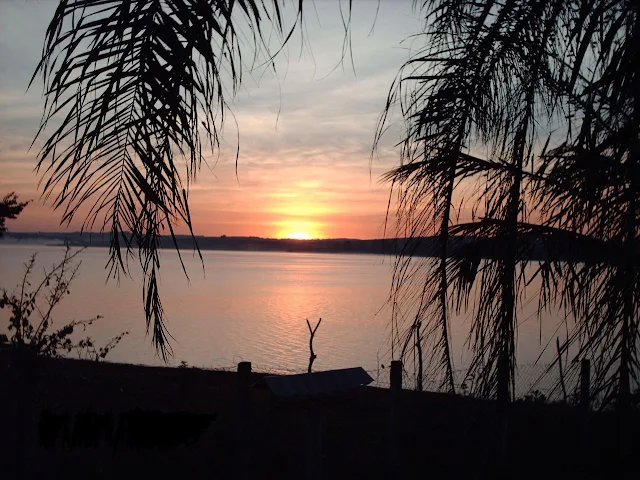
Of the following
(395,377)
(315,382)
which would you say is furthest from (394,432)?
(315,382)

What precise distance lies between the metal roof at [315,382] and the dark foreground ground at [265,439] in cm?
15

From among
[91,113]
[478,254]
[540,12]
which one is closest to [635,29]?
[540,12]

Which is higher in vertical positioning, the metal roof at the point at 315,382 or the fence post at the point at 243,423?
the metal roof at the point at 315,382

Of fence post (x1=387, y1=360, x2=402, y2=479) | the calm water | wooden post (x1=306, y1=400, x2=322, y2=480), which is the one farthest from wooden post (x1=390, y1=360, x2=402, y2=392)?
the calm water

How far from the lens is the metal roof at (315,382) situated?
558cm

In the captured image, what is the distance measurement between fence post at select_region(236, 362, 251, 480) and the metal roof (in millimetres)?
885

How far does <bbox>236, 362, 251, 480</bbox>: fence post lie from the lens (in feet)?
21.1

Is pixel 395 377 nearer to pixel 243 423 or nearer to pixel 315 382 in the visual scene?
pixel 315 382

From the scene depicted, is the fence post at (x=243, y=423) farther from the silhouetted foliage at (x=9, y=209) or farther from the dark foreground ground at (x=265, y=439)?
the silhouetted foliage at (x=9, y=209)

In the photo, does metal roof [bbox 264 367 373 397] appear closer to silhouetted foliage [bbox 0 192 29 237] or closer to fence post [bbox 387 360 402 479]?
fence post [bbox 387 360 402 479]

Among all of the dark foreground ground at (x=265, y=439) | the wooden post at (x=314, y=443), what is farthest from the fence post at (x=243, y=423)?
the wooden post at (x=314, y=443)

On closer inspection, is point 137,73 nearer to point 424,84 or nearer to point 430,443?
point 424,84

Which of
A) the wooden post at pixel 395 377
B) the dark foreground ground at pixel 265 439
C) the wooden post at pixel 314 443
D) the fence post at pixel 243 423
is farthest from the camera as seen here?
the wooden post at pixel 395 377

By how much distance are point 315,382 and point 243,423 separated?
108 centimetres
